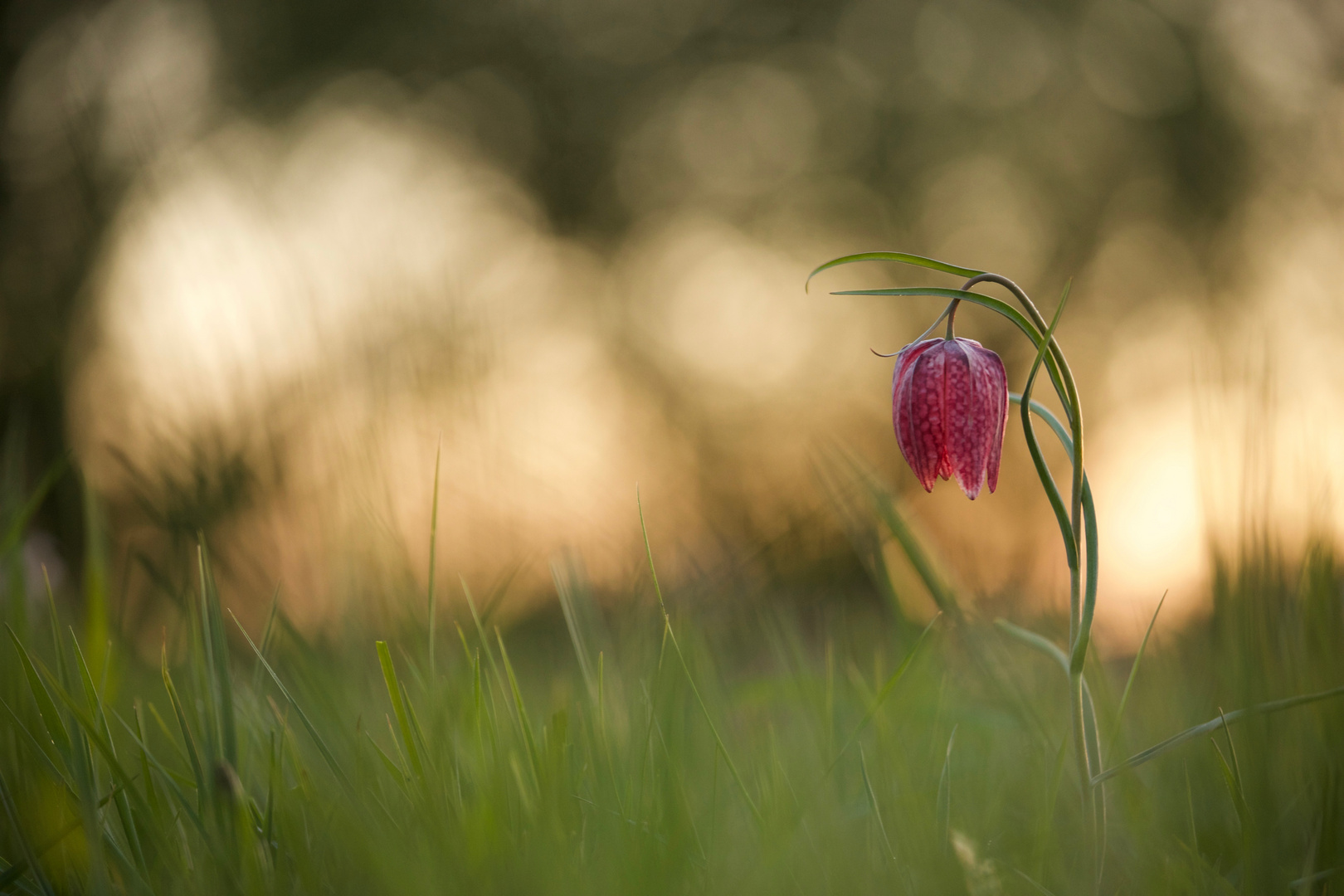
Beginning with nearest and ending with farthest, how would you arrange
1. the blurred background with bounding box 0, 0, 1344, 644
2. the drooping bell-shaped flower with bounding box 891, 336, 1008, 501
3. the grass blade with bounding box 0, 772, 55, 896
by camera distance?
the grass blade with bounding box 0, 772, 55, 896 < the drooping bell-shaped flower with bounding box 891, 336, 1008, 501 < the blurred background with bounding box 0, 0, 1344, 644

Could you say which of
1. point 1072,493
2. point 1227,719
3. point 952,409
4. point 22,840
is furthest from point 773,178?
point 22,840

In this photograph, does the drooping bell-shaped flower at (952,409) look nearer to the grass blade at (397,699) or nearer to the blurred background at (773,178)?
the grass blade at (397,699)

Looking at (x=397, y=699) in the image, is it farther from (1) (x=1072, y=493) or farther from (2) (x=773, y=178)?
(2) (x=773, y=178)

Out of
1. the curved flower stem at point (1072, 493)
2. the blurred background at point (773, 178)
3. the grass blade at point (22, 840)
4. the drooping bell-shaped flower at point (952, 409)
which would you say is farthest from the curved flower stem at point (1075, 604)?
the blurred background at point (773, 178)

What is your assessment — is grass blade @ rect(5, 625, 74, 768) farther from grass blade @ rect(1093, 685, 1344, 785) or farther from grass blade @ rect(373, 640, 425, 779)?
grass blade @ rect(1093, 685, 1344, 785)

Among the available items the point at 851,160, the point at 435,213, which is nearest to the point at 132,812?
the point at 435,213

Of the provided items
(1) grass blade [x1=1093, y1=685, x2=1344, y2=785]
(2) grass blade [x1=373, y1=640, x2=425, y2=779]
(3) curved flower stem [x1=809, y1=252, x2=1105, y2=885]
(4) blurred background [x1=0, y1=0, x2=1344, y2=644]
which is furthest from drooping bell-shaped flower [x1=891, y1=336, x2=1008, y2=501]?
(4) blurred background [x1=0, y1=0, x2=1344, y2=644]

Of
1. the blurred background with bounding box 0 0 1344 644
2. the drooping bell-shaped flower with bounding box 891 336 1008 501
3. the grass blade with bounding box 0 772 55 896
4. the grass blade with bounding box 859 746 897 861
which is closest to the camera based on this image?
the grass blade with bounding box 0 772 55 896

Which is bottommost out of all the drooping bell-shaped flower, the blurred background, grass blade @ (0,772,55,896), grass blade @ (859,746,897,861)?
grass blade @ (859,746,897,861)
